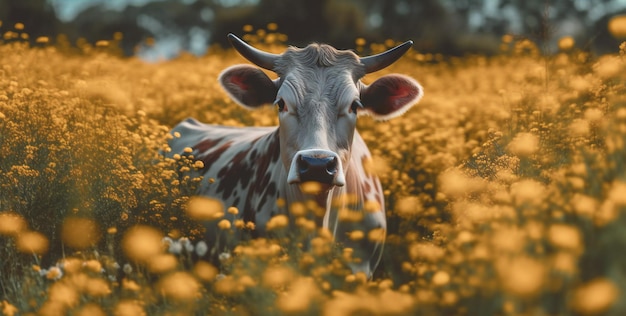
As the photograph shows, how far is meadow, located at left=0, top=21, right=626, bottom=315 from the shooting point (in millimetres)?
2391

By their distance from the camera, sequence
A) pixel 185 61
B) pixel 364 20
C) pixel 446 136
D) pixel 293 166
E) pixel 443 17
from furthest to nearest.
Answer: pixel 443 17
pixel 364 20
pixel 185 61
pixel 446 136
pixel 293 166

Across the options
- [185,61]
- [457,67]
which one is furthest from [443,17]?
[185,61]

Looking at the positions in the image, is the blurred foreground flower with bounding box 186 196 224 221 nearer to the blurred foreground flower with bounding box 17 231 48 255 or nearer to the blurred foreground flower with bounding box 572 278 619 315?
the blurred foreground flower with bounding box 17 231 48 255

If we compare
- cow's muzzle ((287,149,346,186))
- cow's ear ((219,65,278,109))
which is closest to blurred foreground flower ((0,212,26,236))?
cow's muzzle ((287,149,346,186))

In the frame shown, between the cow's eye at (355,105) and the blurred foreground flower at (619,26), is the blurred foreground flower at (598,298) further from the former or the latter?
the cow's eye at (355,105)

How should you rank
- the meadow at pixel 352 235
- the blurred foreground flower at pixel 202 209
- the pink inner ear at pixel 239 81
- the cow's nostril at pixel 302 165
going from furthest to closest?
the pink inner ear at pixel 239 81
the cow's nostril at pixel 302 165
the blurred foreground flower at pixel 202 209
the meadow at pixel 352 235

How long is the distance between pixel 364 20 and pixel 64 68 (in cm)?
1704

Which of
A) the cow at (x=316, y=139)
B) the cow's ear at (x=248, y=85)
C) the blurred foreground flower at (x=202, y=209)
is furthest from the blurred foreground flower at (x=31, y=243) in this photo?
the cow's ear at (x=248, y=85)

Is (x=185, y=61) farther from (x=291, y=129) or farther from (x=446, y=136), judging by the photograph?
(x=291, y=129)

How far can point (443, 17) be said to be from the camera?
31.1 metres

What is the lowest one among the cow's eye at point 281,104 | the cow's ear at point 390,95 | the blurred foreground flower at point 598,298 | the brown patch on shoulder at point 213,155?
the brown patch on shoulder at point 213,155

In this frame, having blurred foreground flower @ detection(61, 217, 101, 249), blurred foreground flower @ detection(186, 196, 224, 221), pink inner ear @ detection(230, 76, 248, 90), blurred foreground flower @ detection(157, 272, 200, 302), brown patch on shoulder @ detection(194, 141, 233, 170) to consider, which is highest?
pink inner ear @ detection(230, 76, 248, 90)

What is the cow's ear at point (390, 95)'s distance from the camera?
4.79 meters

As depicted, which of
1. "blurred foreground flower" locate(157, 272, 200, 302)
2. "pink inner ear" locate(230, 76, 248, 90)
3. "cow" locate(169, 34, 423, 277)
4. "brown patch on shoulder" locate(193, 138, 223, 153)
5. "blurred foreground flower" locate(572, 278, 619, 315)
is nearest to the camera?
"blurred foreground flower" locate(572, 278, 619, 315)
